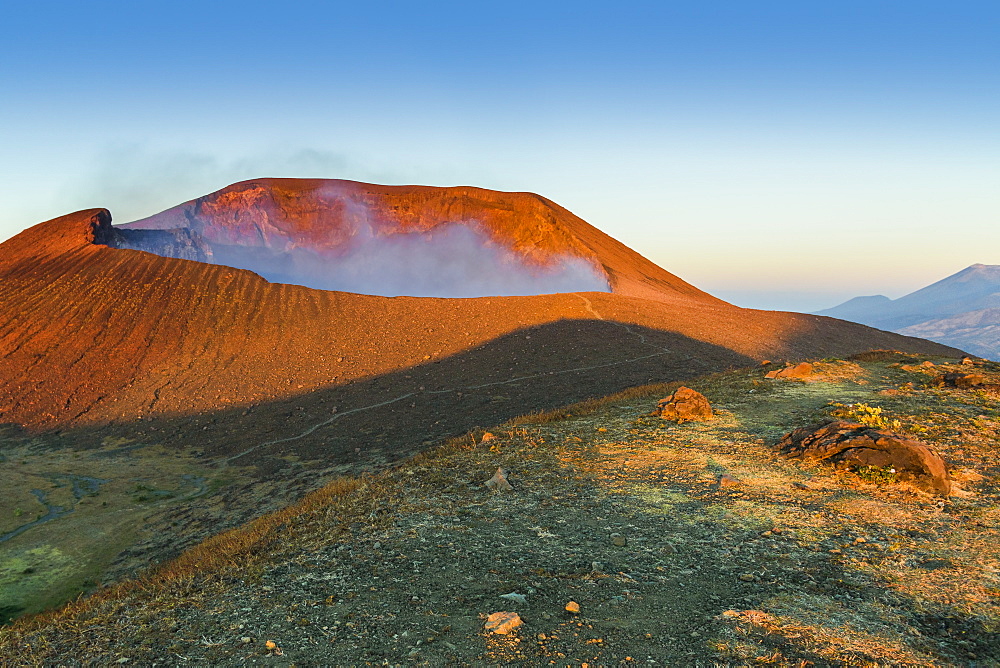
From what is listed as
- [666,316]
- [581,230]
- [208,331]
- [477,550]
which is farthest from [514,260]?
[477,550]

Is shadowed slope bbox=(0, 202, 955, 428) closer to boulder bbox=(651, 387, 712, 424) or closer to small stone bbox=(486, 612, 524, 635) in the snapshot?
boulder bbox=(651, 387, 712, 424)

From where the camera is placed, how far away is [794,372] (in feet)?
55.4

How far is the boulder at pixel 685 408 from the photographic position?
43.8ft

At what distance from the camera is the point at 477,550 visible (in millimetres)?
7645

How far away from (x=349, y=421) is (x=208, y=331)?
18145 millimetres

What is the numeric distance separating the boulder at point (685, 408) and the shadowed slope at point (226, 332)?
9943mm

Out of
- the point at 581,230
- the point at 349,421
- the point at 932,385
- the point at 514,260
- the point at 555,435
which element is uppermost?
the point at 581,230

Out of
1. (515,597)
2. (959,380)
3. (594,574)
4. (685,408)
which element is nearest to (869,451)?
(685,408)

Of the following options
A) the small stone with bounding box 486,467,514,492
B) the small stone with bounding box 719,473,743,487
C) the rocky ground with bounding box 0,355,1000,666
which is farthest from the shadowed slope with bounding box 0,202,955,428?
the rocky ground with bounding box 0,355,1000,666

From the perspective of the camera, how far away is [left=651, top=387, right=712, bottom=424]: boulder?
13.3 m

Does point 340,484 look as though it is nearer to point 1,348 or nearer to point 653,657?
point 653,657

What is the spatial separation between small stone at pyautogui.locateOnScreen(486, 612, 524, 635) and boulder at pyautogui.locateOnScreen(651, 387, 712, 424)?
832cm

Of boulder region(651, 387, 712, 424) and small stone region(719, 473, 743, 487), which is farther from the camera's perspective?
boulder region(651, 387, 712, 424)

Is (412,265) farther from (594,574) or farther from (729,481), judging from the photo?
(594,574)
